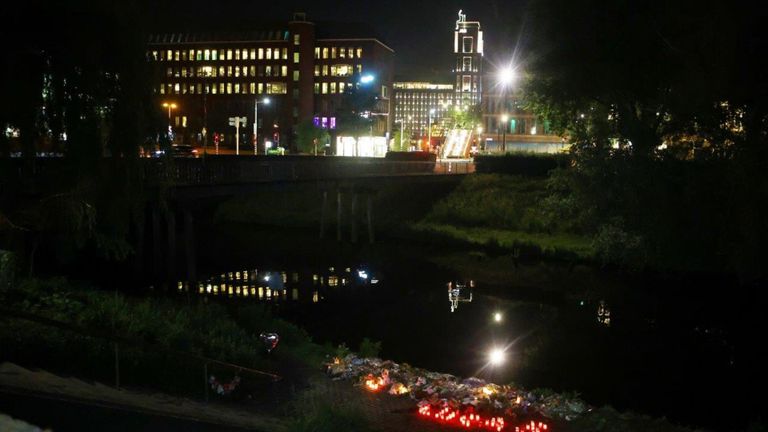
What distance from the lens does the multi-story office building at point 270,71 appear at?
130 metres

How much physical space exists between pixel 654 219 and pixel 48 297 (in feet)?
73.1

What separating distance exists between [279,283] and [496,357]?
585 inches

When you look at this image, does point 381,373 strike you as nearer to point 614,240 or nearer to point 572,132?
point 614,240

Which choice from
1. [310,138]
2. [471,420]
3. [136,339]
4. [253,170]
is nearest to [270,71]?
[310,138]

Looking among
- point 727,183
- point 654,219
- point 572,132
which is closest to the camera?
point 727,183

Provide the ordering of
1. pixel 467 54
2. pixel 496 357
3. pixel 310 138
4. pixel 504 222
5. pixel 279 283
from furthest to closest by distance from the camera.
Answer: pixel 467 54
pixel 310 138
pixel 504 222
pixel 279 283
pixel 496 357

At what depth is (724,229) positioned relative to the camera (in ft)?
84.2

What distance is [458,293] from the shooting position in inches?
1265

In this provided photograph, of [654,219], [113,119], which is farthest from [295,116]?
[113,119]

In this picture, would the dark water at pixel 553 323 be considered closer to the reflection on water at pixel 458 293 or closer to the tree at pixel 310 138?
the reflection on water at pixel 458 293

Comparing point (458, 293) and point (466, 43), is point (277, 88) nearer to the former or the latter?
point (466, 43)

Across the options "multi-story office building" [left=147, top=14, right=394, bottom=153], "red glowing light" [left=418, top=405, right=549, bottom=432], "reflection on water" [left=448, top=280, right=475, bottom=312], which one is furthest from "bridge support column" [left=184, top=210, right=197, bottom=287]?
"multi-story office building" [left=147, top=14, right=394, bottom=153]

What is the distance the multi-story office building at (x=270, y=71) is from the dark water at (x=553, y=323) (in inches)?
3645

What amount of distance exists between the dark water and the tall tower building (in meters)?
106
